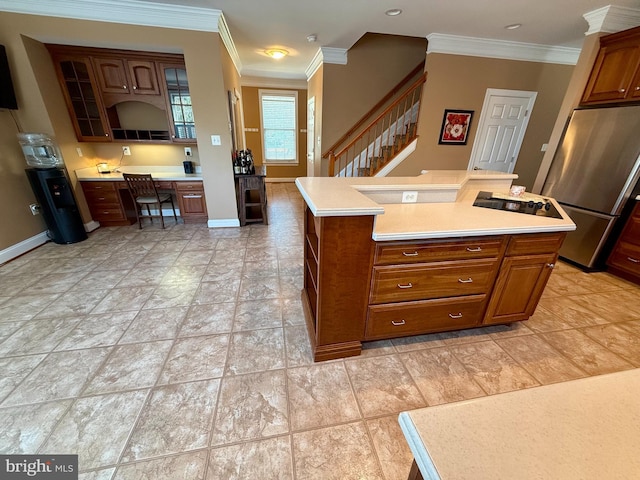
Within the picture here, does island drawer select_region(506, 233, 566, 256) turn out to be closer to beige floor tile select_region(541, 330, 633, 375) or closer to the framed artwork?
beige floor tile select_region(541, 330, 633, 375)

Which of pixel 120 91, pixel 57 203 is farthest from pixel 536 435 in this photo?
pixel 120 91

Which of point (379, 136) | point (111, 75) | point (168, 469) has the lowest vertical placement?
point (168, 469)

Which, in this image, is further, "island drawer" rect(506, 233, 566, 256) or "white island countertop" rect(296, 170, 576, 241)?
"island drawer" rect(506, 233, 566, 256)

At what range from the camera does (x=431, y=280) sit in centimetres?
170

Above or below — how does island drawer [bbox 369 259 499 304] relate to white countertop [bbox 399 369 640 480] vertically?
below

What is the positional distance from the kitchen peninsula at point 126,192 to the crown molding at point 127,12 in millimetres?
1775

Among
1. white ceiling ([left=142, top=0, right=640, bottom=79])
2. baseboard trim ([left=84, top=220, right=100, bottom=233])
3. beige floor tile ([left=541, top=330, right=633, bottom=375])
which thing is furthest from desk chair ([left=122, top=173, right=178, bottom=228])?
beige floor tile ([left=541, top=330, right=633, bottom=375])

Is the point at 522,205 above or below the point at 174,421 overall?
above

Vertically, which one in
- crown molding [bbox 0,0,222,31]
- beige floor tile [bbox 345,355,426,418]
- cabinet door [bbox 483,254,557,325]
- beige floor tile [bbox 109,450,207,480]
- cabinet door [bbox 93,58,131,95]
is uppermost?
crown molding [bbox 0,0,222,31]

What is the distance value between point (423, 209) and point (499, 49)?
399 cm

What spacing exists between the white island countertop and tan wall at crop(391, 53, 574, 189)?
217 cm

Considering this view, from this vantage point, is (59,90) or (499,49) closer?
(59,90)

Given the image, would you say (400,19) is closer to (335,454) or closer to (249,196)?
(249,196)

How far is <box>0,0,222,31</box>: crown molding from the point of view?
2812 mm
